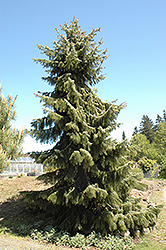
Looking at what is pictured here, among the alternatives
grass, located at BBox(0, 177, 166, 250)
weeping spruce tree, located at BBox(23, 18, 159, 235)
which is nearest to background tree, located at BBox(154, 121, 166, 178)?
grass, located at BBox(0, 177, 166, 250)

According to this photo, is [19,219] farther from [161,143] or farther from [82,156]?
[161,143]

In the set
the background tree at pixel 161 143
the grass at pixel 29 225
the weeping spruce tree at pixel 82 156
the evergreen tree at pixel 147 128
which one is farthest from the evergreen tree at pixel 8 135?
the evergreen tree at pixel 147 128

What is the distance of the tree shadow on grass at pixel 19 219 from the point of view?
6484 millimetres

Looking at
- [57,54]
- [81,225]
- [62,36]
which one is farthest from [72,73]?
[81,225]

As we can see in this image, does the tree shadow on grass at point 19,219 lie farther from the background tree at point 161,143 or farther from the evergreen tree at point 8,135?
the background tree at point 161,143

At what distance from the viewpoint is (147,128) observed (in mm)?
58875

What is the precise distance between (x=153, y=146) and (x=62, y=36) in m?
27.2

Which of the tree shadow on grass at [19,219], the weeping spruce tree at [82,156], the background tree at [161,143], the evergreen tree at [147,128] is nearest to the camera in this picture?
the weeping spruce tree at [82,156]

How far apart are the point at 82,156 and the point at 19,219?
4.10 metres

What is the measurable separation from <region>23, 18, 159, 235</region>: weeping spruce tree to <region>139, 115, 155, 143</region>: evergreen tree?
52.9m

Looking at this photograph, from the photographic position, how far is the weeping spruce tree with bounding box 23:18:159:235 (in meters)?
5.84

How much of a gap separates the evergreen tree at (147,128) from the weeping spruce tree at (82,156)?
2085 inches

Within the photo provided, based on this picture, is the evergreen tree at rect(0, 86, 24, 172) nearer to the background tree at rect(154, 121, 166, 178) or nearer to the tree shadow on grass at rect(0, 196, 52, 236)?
the tree shadow on grass at rect(0, 196, 52, 236)

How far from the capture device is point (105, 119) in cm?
627
